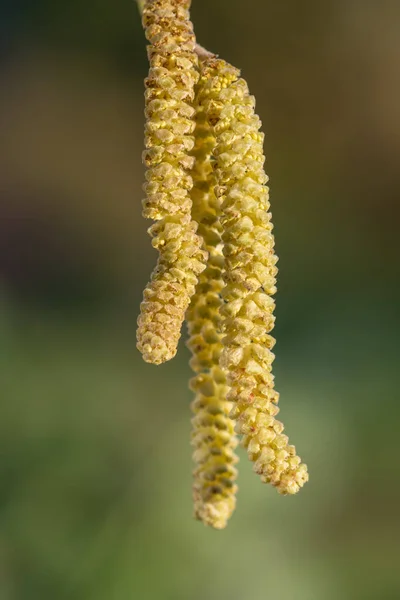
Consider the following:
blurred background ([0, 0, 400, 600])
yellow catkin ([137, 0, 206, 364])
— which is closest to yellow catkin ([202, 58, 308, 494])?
yellow catkin ([137, 0, 206, 364])

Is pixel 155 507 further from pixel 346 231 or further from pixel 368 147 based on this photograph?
pixel 368 147

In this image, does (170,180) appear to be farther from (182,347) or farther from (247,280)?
(182,347)

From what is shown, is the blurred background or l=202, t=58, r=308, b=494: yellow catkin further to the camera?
the blurred background

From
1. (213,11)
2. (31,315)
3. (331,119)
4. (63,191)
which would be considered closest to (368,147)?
(331,119)

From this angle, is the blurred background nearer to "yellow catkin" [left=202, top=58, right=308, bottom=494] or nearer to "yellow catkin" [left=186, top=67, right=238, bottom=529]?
"yellow catkin" [left=186, top=67, right=238, bottom=529]

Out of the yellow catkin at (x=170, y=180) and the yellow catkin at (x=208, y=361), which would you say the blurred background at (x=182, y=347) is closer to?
the yellow catkin at (x=208, y=361)

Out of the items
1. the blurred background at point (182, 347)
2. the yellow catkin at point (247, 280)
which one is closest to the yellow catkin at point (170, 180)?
the yellow catkin at point (247, 280)
